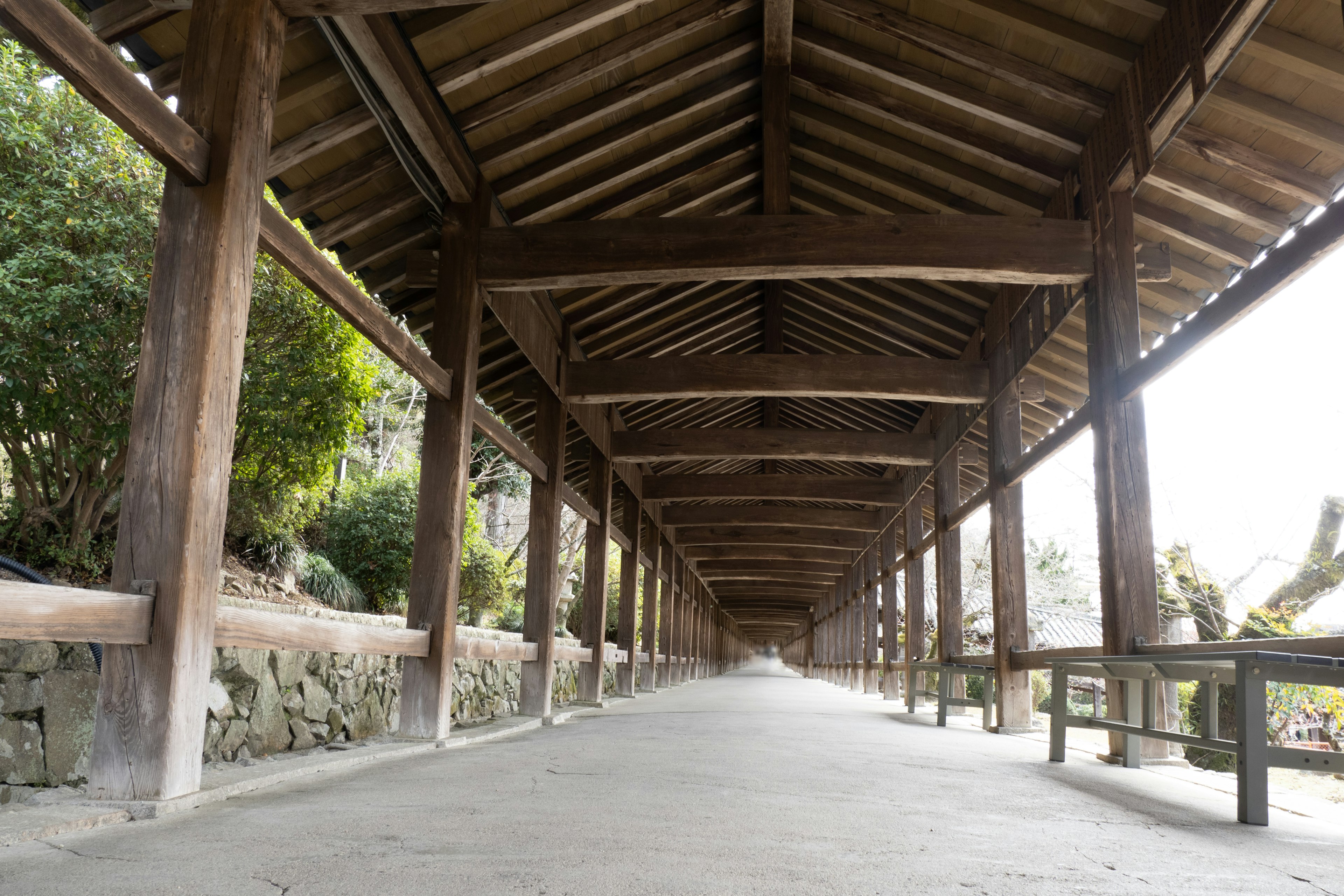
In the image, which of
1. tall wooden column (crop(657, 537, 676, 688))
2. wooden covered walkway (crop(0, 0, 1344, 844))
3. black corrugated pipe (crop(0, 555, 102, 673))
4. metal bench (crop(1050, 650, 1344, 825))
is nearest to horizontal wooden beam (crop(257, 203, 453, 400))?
wooden covered walkway (crop(0, 0, 1344, 844))

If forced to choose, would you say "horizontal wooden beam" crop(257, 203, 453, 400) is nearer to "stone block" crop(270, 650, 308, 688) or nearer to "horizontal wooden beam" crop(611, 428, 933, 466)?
"stone block" crop(270, 650, 308, 688)

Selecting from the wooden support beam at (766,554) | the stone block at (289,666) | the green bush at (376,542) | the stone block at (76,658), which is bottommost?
the stone block at (289,666)

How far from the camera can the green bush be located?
9.70 m

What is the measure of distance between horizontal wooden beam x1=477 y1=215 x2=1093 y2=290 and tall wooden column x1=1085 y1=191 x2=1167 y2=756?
0.23m

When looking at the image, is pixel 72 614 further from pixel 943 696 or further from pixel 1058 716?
pixel 943 696

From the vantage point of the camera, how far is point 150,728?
8.35 feet

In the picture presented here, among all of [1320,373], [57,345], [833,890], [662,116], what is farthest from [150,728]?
[1320,373]

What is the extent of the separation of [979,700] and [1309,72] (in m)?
4.65

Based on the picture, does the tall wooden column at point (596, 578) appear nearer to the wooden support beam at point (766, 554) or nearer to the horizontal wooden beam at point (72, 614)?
the horizontal wooden beam at point (72, 614)

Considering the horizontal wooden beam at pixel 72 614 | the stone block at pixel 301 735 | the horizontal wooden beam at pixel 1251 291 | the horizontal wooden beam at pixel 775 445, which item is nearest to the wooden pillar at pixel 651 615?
the horizontal wooden beam at pixel 775 445

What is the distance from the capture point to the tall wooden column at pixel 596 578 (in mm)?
8984

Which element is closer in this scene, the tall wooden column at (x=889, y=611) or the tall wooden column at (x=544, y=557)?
the tall wooden column at (x=544, y=557)

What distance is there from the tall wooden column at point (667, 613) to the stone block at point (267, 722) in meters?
10.2

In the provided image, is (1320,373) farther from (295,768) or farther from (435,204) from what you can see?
(295,768)
